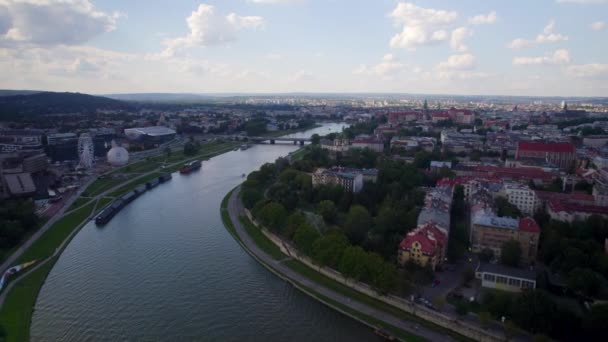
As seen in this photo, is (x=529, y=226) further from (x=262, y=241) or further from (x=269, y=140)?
(x=269, y=140)

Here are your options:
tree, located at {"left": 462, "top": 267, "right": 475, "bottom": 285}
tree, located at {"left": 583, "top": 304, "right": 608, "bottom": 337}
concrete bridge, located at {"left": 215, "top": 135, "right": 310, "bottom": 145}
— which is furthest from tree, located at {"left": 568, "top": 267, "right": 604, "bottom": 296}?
concrete bridge, located at {"left": 215, "top": 135, "right": 310, "bottom": 145}

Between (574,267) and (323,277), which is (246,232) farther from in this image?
(574,267)

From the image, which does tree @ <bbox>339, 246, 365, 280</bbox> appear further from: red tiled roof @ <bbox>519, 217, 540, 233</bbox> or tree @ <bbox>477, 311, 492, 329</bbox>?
red tiled roof @ <bbox>519, 217, 540, 233</bbox>

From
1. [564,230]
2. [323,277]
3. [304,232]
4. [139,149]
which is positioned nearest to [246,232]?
[304,232]

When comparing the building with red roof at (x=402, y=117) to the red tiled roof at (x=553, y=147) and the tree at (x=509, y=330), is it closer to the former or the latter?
the red tiled roof at (x=553, y=147)

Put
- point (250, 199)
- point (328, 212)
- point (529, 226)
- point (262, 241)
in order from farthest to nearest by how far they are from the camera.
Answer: point (250, 199)
point (328, 212)
point (262, 241)
point (529, 226)

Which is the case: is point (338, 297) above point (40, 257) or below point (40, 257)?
below

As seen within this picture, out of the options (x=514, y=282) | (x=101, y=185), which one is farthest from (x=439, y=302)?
(x=101, y=185)
